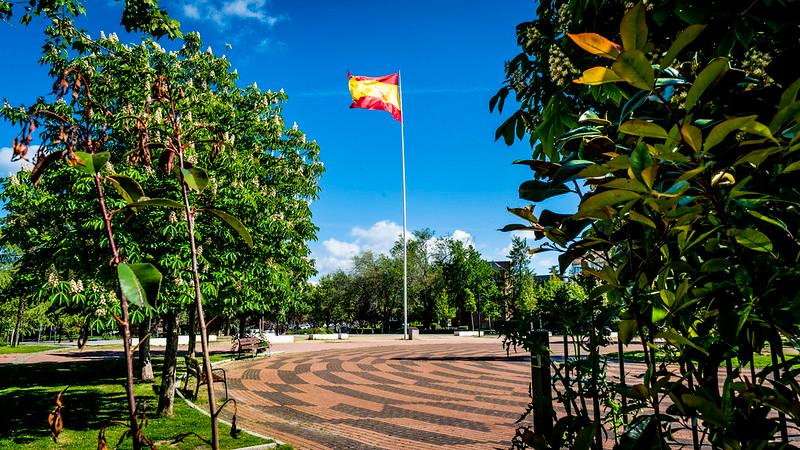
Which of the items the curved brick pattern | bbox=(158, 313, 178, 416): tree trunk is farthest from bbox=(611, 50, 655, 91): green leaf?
bbox=(158, 313, 178, 416): tree trunk

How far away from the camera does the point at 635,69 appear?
2.77 feet

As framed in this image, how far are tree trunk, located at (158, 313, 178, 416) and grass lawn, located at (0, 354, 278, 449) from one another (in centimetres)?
23

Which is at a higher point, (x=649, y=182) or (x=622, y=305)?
(x=649, y=182)

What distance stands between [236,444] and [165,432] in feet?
5.08

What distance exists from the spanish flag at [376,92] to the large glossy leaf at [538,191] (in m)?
26.7

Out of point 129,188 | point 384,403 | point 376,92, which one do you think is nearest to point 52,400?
point 384,403

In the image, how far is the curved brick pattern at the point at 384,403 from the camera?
8.15 metres

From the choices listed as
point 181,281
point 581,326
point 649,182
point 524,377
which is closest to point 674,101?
point 581,326

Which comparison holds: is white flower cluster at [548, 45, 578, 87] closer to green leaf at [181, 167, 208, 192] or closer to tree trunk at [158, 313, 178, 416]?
green leaf at [181, 167, 208, 192]

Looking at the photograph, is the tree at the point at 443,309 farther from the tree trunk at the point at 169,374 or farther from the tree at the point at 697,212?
the tree at the point at 697,212

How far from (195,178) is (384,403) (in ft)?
36.8

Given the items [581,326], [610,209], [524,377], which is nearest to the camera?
[610,209]

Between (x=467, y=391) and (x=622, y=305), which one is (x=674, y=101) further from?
(x=467, y=391)

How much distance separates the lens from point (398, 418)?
9.64 metres
